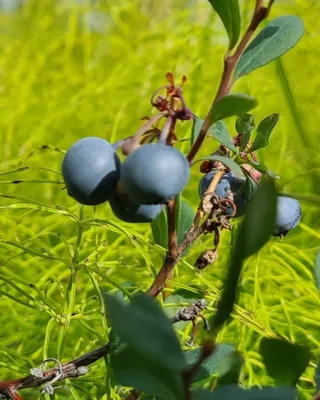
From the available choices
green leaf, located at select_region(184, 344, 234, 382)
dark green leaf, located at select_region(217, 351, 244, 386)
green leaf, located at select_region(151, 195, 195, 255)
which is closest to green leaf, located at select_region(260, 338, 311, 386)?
dark green leaf, located at select_region(217, 351, 244, 386)

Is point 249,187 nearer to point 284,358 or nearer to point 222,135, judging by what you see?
point 222,135

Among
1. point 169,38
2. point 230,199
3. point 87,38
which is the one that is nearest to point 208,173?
point 230,199

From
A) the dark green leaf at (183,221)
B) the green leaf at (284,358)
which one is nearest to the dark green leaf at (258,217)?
the green leaf at (284,358)

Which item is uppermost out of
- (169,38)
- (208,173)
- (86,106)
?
(208,173)

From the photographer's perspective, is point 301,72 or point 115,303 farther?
point 301,72

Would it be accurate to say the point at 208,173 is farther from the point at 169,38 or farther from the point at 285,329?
the point at 169,38

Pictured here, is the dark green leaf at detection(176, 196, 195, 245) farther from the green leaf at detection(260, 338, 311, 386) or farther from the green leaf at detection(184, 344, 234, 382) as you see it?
the green leaf at detection(260, 338, 311, 386)

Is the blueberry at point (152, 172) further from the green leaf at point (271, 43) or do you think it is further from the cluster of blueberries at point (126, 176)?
the green leaf at point (271, 43)
